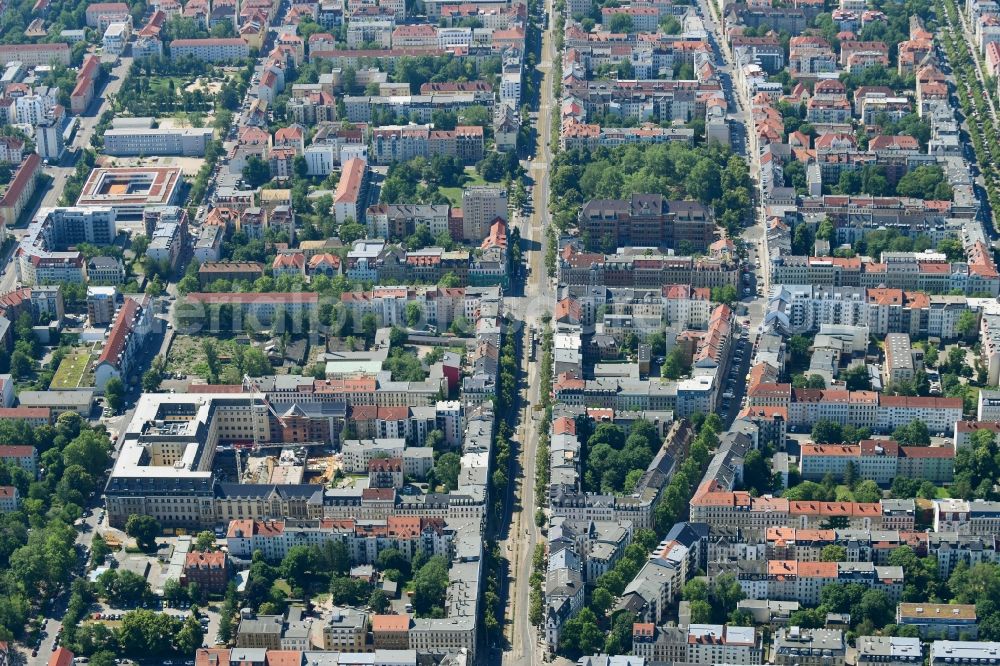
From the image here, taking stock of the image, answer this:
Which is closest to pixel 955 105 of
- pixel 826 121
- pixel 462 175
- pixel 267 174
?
pixel 826 121

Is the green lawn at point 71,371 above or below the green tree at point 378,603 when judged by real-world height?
above

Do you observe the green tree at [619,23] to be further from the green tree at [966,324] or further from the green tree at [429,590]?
the green tree at [429,590]

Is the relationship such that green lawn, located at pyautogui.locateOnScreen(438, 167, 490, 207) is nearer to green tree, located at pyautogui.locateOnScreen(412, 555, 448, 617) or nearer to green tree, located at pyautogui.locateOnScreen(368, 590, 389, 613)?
green tree, located at pyautogui.locateOnScreen(412, 555, 448, 617)

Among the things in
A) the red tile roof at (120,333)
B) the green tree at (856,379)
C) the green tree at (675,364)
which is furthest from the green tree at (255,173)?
the green tree at (856,379)

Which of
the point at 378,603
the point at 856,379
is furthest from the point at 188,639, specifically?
the point at 856,379

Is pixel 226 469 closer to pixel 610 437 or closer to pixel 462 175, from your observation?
pixel 610 437

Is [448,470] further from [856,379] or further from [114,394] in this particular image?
[856,379]
